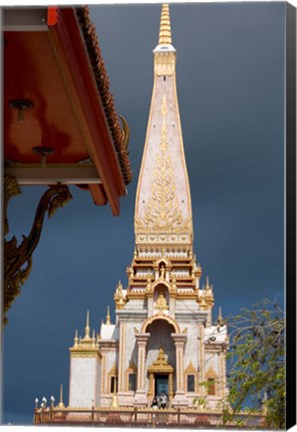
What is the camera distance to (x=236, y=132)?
2139cm

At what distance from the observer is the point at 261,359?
21.8 feet

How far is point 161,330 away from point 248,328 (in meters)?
18.6

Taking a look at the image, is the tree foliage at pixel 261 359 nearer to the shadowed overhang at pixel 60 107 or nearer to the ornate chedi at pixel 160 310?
the shadowed overhang at pixel 60 107

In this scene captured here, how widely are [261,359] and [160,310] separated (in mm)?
17902

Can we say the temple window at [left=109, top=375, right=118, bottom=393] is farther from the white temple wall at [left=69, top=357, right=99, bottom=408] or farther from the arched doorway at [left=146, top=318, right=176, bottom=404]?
the white temple wall at [left=69, top=357, right=99, bottom=408]

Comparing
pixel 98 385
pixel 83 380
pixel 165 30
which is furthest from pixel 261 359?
pixel 165 30

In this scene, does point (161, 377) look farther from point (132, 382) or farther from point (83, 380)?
point (83, 380)

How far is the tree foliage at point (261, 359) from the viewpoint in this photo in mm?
6590

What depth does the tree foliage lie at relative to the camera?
6.59 m

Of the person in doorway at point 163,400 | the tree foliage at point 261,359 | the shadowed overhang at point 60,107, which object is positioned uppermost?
the shadowed overhang at point 60,107

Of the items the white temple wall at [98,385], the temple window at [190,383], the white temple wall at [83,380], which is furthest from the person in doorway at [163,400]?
the white temple wall at [83,380]

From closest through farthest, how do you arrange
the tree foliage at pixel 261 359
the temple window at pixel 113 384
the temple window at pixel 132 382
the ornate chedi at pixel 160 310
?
1. the tree foliage at pixel 261 359
2. the ornate chedi at pixel 160 310
3. the temple window at pixel 132 382
4. the temple window at pixel 113 384

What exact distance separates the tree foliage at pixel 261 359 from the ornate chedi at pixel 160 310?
16144mm

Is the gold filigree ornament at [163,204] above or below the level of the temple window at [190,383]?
above
